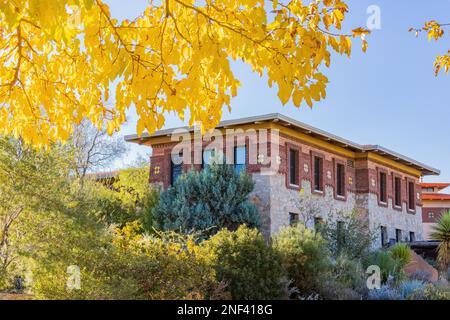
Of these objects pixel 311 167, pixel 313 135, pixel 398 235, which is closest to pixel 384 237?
pixel 398 235

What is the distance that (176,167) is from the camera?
28.8m

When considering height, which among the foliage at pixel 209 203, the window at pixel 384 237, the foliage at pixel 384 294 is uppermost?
the foliage at pixel 209 203

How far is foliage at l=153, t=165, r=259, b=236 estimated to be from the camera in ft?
78.8

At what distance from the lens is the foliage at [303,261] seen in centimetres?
1510

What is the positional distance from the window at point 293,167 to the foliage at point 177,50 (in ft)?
63.9

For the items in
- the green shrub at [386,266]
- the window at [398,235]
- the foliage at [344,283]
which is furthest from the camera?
the window at [398,235]

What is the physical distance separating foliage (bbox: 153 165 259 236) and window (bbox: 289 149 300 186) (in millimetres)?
3113

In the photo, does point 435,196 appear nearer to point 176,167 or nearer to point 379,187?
point 379,187

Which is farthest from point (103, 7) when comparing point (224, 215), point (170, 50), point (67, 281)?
point (224, 215)

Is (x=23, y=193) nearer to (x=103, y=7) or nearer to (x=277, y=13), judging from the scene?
(x=103, y=7)

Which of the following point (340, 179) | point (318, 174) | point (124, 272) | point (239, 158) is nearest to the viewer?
point (124, 272)

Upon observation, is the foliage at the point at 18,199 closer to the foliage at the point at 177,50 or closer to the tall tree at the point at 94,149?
the foliage at the point at 177,50

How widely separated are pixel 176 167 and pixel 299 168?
602cm

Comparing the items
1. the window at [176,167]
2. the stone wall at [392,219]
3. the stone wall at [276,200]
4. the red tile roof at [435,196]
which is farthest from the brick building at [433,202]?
the window at [176,167]
